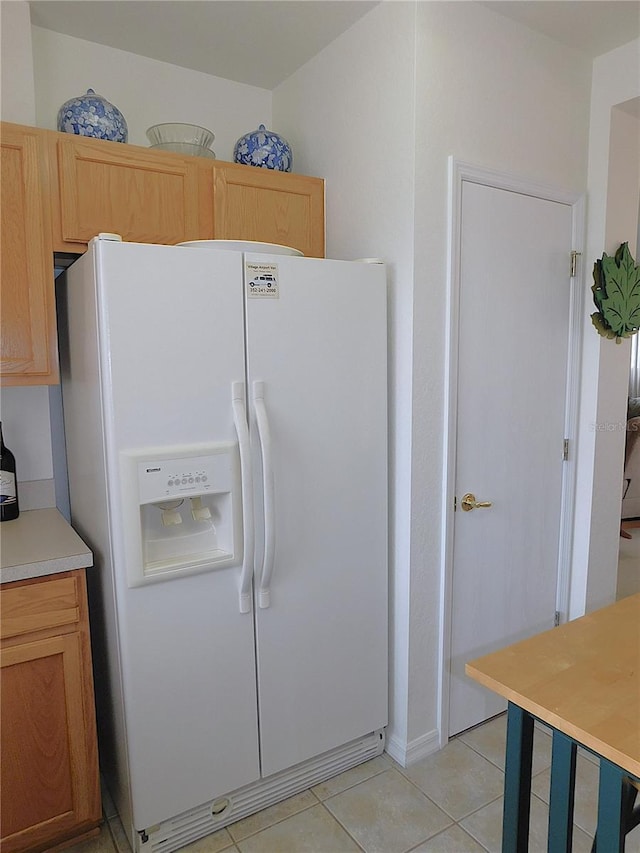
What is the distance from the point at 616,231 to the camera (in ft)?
8.08

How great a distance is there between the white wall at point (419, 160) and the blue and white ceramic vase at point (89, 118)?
2.64 feet

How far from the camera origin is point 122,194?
195cm

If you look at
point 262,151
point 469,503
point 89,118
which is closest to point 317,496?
point 469,503

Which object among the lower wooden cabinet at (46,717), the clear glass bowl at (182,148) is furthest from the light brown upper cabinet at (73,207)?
the lower wooden cabinet at (46,717)

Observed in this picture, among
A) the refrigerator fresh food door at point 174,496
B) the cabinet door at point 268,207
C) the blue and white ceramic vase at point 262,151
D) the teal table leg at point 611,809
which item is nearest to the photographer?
the teal table leg at point 611,809

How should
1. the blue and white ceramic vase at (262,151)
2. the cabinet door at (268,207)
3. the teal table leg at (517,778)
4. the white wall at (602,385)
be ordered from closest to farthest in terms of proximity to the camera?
the teal table leg at (517,778) < the cabinet door at (268,207) < the blue and white ceramic vase at (262,151) < the white wall at (602,385)

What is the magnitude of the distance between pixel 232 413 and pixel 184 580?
0.50 metres

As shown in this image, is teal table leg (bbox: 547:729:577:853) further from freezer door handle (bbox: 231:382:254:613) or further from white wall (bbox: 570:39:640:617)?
white wall (bbox: 570:39:640:617)

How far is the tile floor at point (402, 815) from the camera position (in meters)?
1.80

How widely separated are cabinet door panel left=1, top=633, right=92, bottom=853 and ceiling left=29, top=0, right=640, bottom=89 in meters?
2.04

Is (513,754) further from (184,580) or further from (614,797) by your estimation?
(184,580)

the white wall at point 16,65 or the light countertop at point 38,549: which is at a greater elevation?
the white wall at point 16,65

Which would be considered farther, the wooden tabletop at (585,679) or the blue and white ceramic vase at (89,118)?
the blue and white ceramic vase at (89,118)

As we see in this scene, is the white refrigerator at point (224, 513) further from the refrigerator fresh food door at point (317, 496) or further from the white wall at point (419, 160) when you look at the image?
the white wall at point (419, 160)
